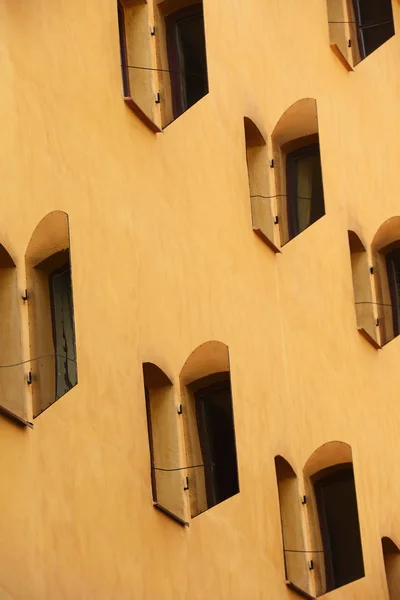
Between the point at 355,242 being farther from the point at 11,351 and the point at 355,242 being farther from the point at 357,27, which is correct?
the point at 11,351

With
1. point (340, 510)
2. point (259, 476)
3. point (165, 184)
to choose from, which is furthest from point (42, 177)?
point (340, 510)

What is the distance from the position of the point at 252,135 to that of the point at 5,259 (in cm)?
563

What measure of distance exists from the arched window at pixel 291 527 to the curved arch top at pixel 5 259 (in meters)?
4.81

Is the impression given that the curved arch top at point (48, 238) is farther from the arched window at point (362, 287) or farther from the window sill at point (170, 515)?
the arched window at point (362, 287)

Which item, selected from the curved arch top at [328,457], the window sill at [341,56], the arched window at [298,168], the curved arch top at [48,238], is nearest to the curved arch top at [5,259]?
the curved arch top at [48,238]

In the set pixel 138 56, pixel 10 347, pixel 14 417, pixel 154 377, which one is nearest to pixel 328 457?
pixel 154 377

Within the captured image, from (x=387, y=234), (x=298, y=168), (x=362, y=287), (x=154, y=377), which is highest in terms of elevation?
(x=298, y=168)

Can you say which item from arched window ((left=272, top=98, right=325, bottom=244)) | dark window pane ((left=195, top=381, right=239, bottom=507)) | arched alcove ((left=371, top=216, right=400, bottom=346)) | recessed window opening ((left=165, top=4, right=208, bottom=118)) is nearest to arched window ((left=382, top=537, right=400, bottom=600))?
arched alcove ((left=371, top=216, right=400, bottom=346))

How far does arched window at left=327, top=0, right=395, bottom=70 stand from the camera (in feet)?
66.4

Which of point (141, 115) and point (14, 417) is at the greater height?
point (141, 115)

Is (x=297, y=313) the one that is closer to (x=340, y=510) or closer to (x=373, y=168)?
(x=340, y=510)

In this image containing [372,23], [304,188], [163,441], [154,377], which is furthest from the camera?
[372,23]

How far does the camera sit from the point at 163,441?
14.6 meters

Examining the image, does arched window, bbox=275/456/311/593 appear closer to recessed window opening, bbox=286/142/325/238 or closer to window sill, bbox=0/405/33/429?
recessed window opening, bbox=286/142/325/238
